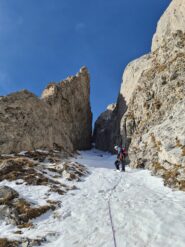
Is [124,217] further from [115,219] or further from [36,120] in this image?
[36,120]

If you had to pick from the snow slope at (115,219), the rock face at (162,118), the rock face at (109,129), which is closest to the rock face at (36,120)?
the rock face at (109,129)

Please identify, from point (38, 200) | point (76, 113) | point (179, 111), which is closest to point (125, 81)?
point (76, 113)

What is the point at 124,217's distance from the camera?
1391cm

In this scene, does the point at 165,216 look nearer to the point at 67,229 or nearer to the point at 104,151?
the point at 67,229

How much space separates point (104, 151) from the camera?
81.5 meters

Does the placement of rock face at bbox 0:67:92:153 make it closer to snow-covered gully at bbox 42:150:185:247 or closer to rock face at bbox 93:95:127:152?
rock face at bbox 93:95:127:152

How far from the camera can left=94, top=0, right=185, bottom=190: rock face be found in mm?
23938

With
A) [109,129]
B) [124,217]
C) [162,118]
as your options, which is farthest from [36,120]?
[109,129]

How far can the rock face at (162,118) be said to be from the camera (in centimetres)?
2394

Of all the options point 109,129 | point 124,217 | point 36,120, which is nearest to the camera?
point 124,217

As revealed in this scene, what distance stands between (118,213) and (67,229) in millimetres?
3006

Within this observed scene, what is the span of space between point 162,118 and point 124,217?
21243mm

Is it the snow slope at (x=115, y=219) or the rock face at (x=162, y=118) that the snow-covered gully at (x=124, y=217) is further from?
the rock face at (x=162, y=118)

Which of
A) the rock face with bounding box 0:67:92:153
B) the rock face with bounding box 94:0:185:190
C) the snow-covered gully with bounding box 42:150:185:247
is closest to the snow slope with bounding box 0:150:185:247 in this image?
the snow-covered gully with bounding box 42:150:185:247
